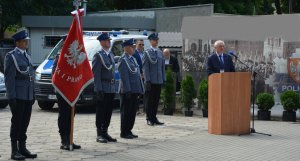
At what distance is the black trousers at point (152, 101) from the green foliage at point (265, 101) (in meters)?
2.84

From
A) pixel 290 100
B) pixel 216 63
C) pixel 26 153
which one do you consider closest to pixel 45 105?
pixel 216 63

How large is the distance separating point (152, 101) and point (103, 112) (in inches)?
124

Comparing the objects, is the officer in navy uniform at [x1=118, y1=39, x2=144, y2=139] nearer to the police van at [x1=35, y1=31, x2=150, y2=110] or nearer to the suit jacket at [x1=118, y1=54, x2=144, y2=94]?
the suit jacket at [x1=118, y1=54, x2=144, y2=94]

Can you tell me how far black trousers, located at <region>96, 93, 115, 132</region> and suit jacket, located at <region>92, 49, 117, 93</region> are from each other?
0.15 meters

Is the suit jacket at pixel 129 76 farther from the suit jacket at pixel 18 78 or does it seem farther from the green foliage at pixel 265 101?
the green foliage at pixel 265 101

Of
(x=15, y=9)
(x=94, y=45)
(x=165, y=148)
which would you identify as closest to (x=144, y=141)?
(x=165, y=148)

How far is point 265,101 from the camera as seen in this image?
52.7 ft

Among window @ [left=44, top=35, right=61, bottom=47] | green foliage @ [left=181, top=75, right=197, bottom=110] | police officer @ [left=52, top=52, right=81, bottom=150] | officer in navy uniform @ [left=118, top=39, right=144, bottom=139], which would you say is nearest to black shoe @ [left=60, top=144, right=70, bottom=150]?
police officer @ [left=52, top=52, right=81, bottom=150]

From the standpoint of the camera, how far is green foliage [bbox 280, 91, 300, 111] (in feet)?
51.8

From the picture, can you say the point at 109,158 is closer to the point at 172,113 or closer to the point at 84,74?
the point at 84,74

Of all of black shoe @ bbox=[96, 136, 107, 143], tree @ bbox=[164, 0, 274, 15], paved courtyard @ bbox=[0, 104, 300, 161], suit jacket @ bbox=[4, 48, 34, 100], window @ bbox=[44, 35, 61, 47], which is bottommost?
paved courtyard @ bbox=[0, 104, 300, 161]

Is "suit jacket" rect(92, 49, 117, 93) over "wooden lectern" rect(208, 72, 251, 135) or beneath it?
over

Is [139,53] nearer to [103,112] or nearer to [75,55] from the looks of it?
[103,112]

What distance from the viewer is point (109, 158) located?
1004 cm
